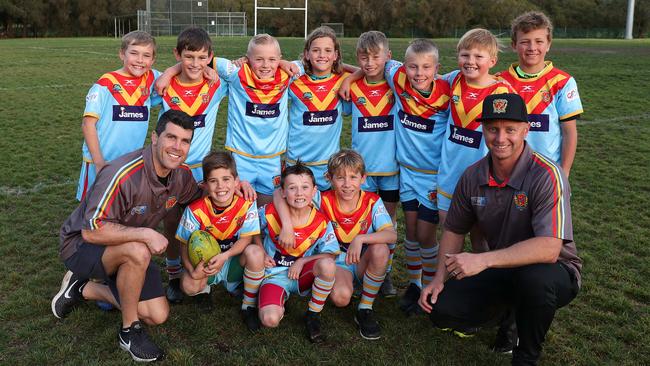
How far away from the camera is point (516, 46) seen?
12.5 feet

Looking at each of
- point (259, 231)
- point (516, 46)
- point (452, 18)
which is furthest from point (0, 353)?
point (452, 18)

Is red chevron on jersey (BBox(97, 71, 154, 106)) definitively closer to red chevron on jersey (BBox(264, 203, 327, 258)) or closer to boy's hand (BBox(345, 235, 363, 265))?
red chevron on jersey (BBox(264, 203, 327, 258))

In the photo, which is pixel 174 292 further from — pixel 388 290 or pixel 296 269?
pixel 388 290

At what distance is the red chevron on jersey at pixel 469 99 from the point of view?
3609 millimetres

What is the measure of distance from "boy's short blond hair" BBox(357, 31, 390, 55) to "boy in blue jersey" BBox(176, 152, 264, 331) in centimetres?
119

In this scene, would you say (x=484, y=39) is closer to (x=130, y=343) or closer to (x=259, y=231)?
(x=259, y=231)

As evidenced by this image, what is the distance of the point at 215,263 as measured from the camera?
3471 millimetres

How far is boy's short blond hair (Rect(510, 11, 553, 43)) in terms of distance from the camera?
3.68 meters

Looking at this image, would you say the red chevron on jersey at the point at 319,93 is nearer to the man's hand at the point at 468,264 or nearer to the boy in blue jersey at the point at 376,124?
the boy in blue jersey at the point at 376,124

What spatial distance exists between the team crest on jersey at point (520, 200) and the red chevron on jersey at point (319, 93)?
5.45 ft

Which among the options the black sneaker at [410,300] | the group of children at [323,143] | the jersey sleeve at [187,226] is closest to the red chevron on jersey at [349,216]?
the group of children at [323,143]

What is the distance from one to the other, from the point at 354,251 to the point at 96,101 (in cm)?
207

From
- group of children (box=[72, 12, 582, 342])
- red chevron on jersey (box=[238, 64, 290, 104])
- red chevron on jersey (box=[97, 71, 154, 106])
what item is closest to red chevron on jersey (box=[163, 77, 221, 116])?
group of children (box=[72, 12, 582, 342])

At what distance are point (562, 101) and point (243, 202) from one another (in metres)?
2.13
